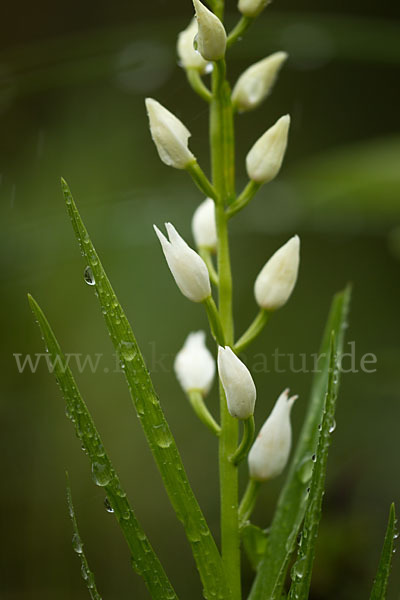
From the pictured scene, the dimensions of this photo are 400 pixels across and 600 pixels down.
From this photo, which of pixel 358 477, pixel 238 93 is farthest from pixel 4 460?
pixel 238 93

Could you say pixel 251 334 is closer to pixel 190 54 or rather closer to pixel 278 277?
pixel 278 277

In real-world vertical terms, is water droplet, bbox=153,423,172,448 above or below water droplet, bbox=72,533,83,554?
above

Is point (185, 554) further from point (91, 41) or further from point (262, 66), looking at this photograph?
point (91, 41)

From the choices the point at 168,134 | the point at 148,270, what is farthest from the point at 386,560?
the point at 148,270

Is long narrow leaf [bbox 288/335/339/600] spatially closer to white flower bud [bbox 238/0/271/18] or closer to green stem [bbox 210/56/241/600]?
green stem [bbox 210/56/241/600]

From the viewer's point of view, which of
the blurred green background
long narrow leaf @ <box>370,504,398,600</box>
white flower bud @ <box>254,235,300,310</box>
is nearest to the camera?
long narrow leaf @ <box>370,504,398,600</box>

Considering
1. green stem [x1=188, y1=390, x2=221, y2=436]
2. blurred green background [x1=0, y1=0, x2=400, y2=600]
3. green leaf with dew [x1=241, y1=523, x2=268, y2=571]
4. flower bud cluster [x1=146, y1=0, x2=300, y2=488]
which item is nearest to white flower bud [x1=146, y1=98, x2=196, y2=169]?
flower bud cluster [x1=146, y1=0, x2=300, y2=488]
